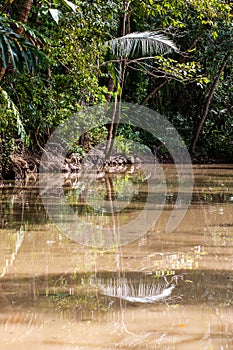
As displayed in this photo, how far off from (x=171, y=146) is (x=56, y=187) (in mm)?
11459

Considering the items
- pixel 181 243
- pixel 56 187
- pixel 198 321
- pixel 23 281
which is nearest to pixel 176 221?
pixel 181 243

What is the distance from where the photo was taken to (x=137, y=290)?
3541 mm

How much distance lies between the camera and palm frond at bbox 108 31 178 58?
46.5ft

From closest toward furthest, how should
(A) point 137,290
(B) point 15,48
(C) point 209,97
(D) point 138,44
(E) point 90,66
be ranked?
(A) point 137,290 → (B) point 15,48 → (E) point 90,66 → (D) point 138,44 → (C) point 209,97

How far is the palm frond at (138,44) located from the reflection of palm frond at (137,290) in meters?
10.7

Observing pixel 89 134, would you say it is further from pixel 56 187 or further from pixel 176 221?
pixel 176 221

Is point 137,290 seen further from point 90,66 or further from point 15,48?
point 90,66

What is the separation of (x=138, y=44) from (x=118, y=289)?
493 inches

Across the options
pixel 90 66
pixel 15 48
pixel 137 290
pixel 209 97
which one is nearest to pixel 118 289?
pixel 137 290

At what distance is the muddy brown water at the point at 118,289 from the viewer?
2.73 metres

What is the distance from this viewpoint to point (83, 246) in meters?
4.96

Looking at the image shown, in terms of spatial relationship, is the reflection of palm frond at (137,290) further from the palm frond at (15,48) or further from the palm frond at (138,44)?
the palm frond at (138,44)

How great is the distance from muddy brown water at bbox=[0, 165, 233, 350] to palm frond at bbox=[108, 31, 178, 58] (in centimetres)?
882

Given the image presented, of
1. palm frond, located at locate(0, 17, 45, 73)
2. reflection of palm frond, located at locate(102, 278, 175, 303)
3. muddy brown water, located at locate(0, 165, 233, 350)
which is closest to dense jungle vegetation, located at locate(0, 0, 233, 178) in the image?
palm frond, located at locate(0, 17, 45, 73)
